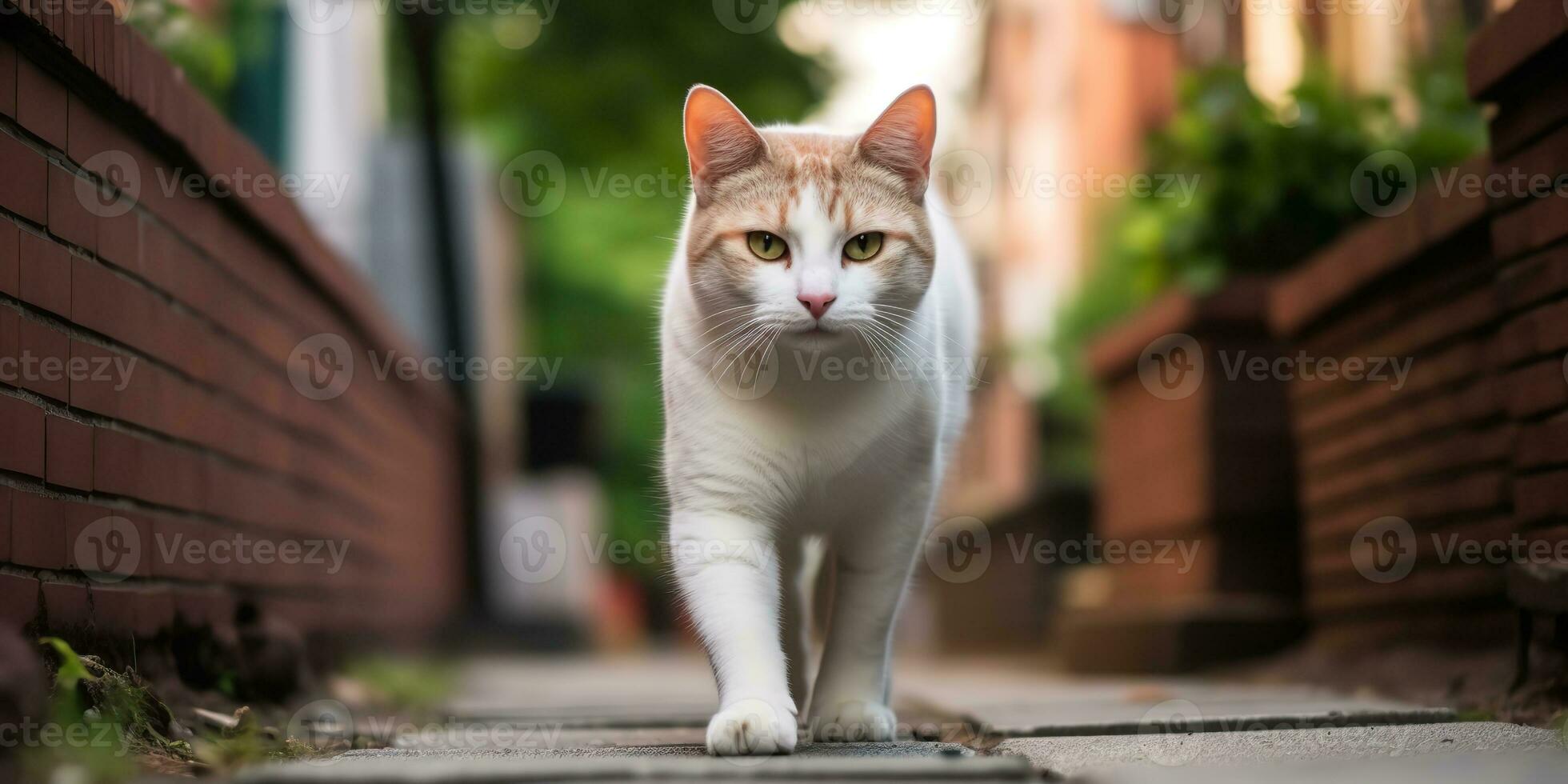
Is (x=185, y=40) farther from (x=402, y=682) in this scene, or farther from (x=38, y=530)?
(x=402, y=682)

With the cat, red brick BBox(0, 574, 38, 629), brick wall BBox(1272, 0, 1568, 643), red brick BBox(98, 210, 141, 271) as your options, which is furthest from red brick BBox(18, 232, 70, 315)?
brick wall BBox(1272, 0, 1568, 643)

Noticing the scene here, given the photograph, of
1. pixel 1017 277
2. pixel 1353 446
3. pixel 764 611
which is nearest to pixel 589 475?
pixel 1017 277

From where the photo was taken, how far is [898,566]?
257 centimetres

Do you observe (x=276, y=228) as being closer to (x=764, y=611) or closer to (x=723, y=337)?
(x=723, y=337)

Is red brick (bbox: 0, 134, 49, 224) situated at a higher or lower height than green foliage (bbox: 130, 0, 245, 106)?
lower

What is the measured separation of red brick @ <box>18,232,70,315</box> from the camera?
6.84 feet

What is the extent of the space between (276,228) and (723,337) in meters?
1.67

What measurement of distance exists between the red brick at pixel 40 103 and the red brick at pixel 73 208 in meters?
0.06

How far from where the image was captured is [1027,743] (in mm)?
2264

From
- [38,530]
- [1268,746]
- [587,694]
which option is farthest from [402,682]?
[1268,746]

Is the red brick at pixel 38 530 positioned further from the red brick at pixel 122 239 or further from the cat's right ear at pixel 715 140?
the cat's right ear at pixel 715 140

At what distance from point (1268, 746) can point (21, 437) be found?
2.02 m

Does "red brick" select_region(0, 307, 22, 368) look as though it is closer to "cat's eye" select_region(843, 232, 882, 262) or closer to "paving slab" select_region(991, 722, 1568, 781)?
"cat's eye" select_region(843, 232, 882, 262)

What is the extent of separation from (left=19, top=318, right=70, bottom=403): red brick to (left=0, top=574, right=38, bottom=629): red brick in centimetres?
30
